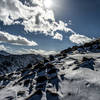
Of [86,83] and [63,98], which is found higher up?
[86,83]

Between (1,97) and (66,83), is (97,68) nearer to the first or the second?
(66,83)

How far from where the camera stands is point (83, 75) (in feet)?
70.6

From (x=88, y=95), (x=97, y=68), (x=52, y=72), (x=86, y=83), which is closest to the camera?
(x=88, y=95)

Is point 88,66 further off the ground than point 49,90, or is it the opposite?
point 88,66

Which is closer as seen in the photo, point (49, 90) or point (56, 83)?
point (49, 90)

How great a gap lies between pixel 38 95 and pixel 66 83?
5.04m

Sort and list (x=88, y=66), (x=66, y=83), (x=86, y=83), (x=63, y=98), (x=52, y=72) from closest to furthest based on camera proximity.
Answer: (x=63, y=98) < (x=86, y=83) < (x=66, y=83) < (x=88, y=66) < (x=52, y=72)

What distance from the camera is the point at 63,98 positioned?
56.3 ft

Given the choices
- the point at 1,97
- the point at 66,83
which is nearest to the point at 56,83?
the point at 66,83

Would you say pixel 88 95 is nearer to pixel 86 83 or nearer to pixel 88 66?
pixel 86 83

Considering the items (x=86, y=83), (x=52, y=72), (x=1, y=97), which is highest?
(x=52, y=72)

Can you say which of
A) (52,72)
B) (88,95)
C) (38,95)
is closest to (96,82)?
(88,95)

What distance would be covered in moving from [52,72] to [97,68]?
9.39 metres

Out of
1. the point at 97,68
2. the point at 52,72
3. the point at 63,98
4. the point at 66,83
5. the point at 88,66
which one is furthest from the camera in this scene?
the point at 52,72
